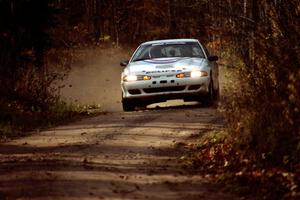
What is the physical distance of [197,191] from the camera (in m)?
8.15

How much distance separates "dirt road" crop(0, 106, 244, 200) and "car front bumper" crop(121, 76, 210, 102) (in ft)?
5.93

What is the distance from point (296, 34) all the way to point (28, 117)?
903 cm

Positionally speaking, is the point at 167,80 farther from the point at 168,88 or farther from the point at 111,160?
the point at 111,160

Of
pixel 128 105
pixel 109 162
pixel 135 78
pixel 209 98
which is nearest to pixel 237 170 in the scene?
pixel 109 162

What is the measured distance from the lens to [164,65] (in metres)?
17.4

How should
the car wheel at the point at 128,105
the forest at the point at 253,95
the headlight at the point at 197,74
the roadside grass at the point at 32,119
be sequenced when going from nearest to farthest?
1. the forest at the point at 253,95
2. the roadside grass at the point at 32,119
3. the headlight at the point at 197,74
4. the car wheel at the point at 128,105

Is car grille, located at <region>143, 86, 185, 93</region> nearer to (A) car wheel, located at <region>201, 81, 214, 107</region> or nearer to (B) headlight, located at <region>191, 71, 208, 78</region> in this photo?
(B) headlight, located at <region>191, 71, 208, 78</region>

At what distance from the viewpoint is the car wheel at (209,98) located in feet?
57.5

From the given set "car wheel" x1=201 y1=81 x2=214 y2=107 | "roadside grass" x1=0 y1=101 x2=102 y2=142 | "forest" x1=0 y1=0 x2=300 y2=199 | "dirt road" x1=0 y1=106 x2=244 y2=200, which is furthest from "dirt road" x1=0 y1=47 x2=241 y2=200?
"car wheel" x1=201 y1=81 x2=214 y2=107

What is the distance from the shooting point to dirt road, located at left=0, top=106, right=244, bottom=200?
8.08 meters

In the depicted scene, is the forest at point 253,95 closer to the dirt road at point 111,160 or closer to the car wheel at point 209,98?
the dirt road at point 111,160

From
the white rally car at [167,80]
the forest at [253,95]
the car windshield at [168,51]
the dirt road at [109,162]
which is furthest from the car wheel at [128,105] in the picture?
the dirt road at [109,162]

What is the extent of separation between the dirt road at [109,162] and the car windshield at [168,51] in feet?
10.2

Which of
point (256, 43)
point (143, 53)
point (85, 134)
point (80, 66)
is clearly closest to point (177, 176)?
point (256, 43)
